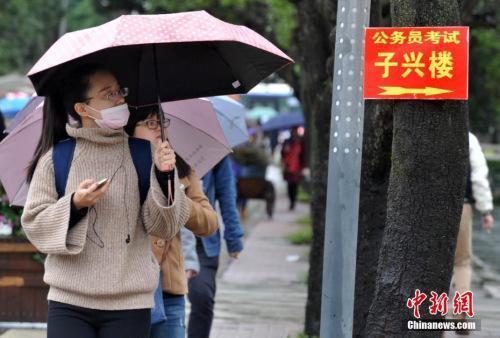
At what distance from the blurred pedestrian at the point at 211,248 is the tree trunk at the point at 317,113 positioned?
4.12 feet

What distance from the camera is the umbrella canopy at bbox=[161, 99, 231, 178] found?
4.76 meters

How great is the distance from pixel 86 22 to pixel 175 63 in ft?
159

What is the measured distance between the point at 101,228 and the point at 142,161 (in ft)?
1.07

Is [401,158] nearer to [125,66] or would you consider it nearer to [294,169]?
[125,66]

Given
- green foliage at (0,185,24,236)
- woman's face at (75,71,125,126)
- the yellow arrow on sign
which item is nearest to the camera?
woman's face at (75,71,125,126)

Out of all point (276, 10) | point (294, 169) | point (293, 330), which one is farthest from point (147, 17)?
point (294, 169)

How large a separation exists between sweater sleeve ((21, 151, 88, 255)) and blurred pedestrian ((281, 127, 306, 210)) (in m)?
16.4

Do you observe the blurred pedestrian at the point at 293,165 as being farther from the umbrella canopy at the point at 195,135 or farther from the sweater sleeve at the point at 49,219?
the sweater sleeve at the point at 49,219

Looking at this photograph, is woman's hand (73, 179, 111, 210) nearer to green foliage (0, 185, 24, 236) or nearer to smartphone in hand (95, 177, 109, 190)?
smartphone in hand (95, 177, 109, 190)

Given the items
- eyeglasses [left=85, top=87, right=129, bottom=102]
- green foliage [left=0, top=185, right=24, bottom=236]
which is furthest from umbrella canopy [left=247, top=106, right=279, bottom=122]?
eyeglasses [left=85, top=87, right=129, bottom=102]

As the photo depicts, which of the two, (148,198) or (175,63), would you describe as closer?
(148,198)

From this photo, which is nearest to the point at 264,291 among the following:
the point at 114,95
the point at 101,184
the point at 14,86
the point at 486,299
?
the point at 486,299

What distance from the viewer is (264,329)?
782 centimetres

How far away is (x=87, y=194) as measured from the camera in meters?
3.34
